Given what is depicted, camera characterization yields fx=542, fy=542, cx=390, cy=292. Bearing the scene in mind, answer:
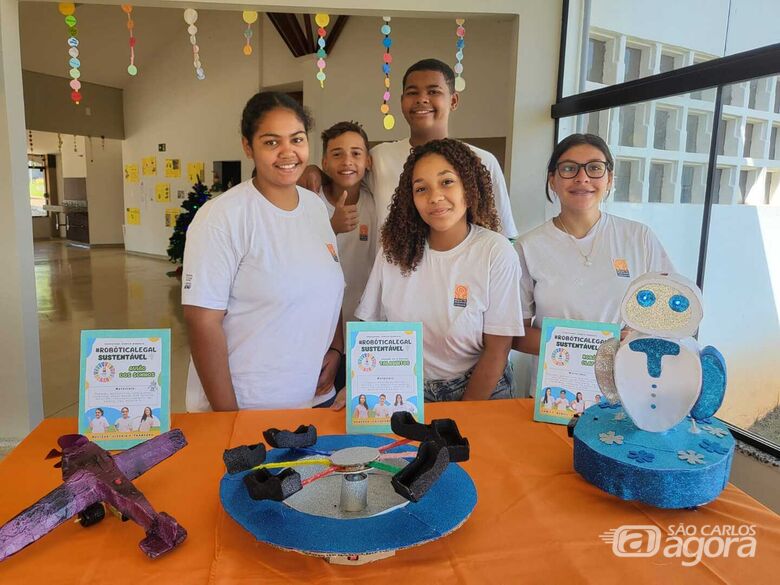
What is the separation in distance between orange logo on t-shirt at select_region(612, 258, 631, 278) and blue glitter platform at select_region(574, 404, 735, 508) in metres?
0.74

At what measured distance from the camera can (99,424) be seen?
45.9 inches

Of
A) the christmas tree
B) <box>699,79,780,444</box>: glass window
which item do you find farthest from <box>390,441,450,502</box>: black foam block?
the christmas tree

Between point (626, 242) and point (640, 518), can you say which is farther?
point (626, 242)

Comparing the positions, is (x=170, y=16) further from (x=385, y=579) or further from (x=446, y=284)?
(x=385, y=579)

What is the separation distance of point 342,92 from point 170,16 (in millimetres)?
4252

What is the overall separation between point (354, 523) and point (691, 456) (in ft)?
1.94

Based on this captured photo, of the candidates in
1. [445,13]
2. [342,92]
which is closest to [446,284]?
[445,13]

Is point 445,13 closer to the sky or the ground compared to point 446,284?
closer to the sky

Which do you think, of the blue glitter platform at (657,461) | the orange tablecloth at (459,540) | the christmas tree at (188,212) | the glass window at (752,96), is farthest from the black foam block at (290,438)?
the christmas tree at (188,212)

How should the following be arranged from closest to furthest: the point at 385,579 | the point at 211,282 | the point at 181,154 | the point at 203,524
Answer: the point at 385,579, the point at 203,524, the point at 211,282, the point at 181,154

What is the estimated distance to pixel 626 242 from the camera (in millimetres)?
1762

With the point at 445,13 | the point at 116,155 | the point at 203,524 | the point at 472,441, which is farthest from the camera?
the point at 116,155

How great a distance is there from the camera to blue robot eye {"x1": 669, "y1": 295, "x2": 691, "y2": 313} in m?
0.98

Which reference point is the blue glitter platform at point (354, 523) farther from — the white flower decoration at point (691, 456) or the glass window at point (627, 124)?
the glass window at point (627, 124)
